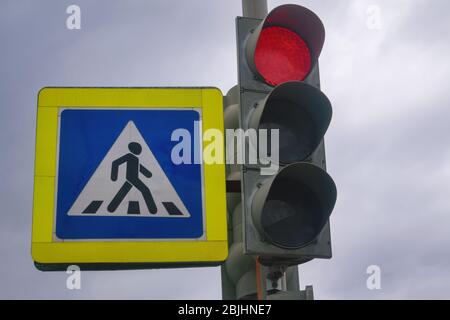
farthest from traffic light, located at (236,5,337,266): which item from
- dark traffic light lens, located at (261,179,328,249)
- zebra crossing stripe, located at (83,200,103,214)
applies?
zebra crossing stripe, located at (83,200,103,214)

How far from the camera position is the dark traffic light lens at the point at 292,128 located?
2.75 meters

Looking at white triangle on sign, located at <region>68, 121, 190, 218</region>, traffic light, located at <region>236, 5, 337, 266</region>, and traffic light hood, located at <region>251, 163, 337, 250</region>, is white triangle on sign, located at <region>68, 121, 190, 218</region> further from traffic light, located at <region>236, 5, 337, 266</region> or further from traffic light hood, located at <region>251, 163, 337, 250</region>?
traffic light hood, located at <region>251, 163, 337, 250</region>

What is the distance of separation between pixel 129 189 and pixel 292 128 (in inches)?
42.3

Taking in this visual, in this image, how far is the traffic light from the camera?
2564 millimetres

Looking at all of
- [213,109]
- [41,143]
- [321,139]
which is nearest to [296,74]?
[321,139]

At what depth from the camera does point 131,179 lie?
140 inches

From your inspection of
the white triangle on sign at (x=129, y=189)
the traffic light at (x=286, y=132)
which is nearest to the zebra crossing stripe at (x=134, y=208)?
the white triangle on sign at (x=129, y=189)

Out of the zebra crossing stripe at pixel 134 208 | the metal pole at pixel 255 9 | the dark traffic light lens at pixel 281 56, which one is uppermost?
the metal pole at pixel 255 9

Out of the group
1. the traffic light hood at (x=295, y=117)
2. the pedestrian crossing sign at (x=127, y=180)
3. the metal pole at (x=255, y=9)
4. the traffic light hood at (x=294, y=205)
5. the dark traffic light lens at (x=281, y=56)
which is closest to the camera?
the traffic light hood at (x=294, y=205)

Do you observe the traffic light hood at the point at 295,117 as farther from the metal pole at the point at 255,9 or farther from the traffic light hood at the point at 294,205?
the metal pole at the point at 255,9

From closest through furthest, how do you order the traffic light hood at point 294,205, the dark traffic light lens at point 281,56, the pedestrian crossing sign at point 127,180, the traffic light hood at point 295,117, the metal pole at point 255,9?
the traffic light hood at point 294,205 < the traffic light hood at point 295,117 < the dark traffic light lens at point 281,56 < the metal pole at point 255,9 < the pedestrian crossing sign at point 127,180

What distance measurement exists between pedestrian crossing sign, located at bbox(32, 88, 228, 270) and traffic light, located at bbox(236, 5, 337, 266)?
0.86 meters

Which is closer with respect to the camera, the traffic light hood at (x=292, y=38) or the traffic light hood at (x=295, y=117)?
the traffic light hood at (x=295, y=117)
